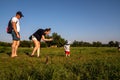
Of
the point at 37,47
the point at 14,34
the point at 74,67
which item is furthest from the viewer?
the point at 37,47

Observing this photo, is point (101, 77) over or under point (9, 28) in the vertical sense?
under

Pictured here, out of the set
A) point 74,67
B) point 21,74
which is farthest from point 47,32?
point 21,74

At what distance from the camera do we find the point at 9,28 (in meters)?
9.38

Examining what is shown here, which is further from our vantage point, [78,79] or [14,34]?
[14,34]

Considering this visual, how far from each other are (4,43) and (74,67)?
5309 centimetres

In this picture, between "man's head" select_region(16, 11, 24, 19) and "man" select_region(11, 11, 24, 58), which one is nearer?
"man" select_region(11, 11, 24, 58)

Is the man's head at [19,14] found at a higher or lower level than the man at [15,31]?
higher

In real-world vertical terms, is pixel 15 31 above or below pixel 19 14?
below

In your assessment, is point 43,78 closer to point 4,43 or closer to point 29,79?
point 29,79

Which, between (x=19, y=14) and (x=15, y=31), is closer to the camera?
(x=15, y=31)

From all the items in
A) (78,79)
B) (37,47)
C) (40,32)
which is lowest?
(78,79)

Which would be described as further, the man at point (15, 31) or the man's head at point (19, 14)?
the man's head at point (19, 14)

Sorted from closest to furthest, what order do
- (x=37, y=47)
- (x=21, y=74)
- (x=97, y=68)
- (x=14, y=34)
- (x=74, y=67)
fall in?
(x=21, y=74) < (x=97, y=68) < (x=74, y=67) < (x=14, y=34) < (x=37, y=47)

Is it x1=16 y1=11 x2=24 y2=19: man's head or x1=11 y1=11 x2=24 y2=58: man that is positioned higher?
x1=16 y1=11 x2=24 y2=19: man's head
